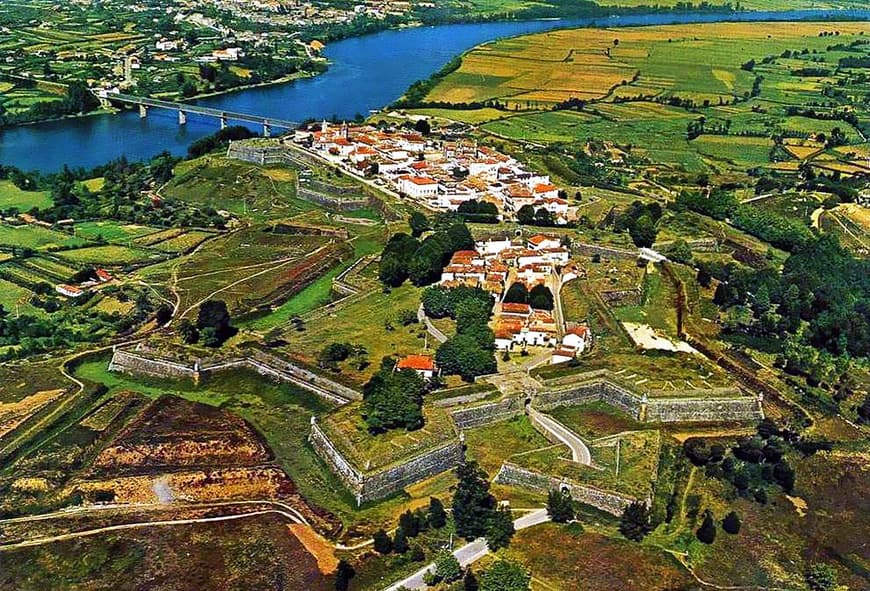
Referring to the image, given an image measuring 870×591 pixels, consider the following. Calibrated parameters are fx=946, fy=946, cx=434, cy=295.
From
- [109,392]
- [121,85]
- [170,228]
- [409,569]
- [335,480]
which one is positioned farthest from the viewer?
[121,85]

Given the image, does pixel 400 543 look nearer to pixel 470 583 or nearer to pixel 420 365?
pixel 470 583

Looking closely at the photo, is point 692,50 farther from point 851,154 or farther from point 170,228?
point 170,228

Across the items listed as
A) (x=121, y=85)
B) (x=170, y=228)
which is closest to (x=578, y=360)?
(x=170, y=228)

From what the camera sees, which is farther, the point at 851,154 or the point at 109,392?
the point at 851,154

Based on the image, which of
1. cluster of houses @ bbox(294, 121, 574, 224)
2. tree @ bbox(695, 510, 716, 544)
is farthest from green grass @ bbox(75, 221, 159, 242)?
tree @ bbox(695, 510, 716, 544)

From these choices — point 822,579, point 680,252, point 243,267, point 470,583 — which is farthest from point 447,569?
point 680,252

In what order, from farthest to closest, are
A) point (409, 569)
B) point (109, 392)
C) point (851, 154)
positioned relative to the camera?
point (851, 154)
point (109, 392)
point (409, 569)

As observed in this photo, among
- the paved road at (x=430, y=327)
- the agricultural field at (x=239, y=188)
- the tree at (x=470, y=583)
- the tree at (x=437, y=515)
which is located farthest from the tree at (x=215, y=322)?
the tree at (x=470, y=583)
